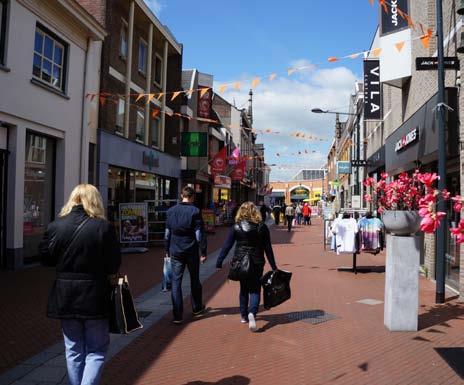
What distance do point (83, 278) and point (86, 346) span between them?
0.53 metres

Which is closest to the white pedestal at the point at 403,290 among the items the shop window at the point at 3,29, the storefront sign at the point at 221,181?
the shop window at the point at 3,29

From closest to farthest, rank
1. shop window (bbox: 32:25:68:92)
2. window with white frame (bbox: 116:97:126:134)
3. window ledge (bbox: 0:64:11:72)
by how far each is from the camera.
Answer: window ledge (bbox: 0:64:11:72) < shop window (bbox: 32:25:68:92) < window with white frame (bbox: 116:97:126:134)

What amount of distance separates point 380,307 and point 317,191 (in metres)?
87.9

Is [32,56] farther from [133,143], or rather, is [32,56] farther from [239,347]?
[239,347]

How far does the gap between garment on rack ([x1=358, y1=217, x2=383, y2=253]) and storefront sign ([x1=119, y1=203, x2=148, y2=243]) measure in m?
7.34

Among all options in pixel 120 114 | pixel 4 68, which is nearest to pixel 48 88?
pixel 4 68

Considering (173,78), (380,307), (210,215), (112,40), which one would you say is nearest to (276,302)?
(380,307)

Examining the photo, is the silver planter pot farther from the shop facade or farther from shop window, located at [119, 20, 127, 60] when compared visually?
shop window, located at [119, 20, 127, 60]

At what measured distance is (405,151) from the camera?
12734mm

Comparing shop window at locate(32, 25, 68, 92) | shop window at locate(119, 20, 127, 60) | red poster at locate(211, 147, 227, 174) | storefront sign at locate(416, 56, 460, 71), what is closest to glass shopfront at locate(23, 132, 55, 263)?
shop window at locate(32, 25, 68, 92)

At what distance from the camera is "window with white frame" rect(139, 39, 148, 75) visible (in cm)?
2056

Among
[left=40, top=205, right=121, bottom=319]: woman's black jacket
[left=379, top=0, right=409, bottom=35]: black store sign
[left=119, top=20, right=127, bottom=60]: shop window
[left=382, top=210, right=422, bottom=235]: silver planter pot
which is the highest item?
[left=119, top=20, right=127, bottom=60]: shop window

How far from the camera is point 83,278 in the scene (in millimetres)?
3594

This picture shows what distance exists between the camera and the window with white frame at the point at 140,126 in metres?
20.4
